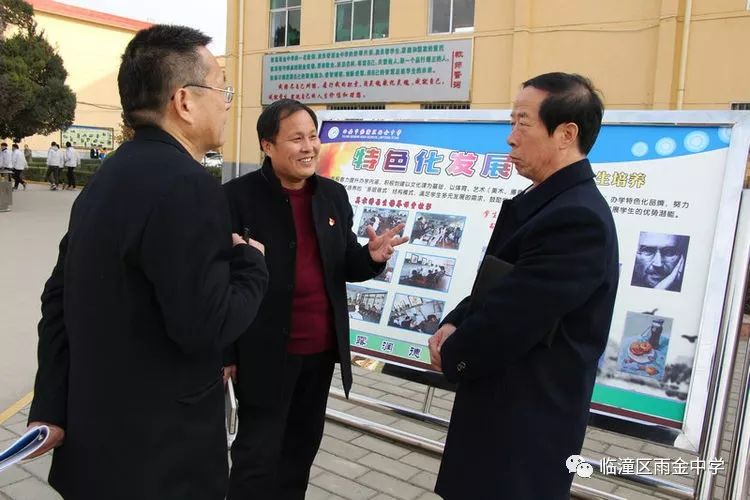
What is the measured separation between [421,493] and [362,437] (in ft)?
2.19

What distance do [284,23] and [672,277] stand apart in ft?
44.3

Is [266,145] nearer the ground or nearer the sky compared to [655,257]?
nearer the sky

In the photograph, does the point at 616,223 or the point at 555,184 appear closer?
the point at 555,184

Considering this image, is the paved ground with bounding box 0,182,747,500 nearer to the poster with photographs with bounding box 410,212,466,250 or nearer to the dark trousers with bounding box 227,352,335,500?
the dark trousers with bounding box 227,352,335,500

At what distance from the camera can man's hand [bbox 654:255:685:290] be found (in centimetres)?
222

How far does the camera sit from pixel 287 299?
7.10ft

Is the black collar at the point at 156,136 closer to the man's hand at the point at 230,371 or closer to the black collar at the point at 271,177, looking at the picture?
the black collar at the point at 271,177

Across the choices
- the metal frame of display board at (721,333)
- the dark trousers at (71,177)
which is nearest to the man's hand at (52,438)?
the metal frame of display board at (721,333)

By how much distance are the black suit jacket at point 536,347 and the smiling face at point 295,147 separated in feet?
2.81

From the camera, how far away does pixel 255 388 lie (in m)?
2.17

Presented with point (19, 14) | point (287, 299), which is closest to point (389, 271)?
point (287, 299)

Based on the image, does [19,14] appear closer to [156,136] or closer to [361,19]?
[361,19]

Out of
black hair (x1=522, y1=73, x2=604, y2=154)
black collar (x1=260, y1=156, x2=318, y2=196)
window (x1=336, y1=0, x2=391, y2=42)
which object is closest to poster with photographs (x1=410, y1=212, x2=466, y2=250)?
black collar (x1=260, y1=156, x2=318, y2=196)

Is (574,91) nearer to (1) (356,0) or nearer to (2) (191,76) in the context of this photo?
(2) (191,76)
